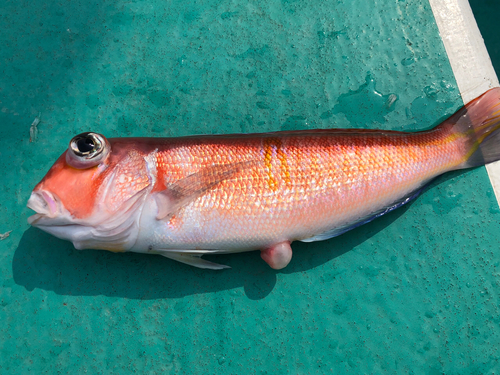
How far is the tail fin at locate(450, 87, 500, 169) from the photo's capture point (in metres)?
2.09

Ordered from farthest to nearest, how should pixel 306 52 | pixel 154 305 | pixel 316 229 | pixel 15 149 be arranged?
pixel 306 52
pixel 15 149
pixel 154 305
pixel 316 229

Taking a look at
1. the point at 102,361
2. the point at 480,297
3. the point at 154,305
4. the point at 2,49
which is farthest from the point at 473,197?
the point at 2,49

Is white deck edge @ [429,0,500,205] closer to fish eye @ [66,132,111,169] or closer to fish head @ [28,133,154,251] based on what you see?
fish head @ [28,133,154,251]

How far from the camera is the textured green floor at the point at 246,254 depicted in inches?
80.3

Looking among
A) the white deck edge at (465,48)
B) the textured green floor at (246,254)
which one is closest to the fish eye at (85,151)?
the textured green floor at (246,254)

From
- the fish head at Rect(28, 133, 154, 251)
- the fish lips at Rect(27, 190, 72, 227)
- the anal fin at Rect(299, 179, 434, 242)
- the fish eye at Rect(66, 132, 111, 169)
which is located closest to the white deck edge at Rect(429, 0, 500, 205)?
the anal fin at Rect(299, 179, 434, 242)

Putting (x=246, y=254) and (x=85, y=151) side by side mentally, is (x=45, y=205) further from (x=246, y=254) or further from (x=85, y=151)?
(x=246, y=254)

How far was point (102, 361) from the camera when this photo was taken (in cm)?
201

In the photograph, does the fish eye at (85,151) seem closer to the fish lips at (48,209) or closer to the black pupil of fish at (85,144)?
the black pupil of fish at (85,144)

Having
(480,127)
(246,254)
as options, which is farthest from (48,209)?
(480,127)

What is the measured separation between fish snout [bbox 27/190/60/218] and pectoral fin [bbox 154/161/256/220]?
480 mm

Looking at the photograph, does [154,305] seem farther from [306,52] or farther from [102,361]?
[306,52]

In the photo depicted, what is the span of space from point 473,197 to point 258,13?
1902 millimetres

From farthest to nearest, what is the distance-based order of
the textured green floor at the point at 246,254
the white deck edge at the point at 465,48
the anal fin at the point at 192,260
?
the white deck edge at the point at 465,48 → the textured green floor at the point at 246,254 → the anal fin at the point at 192,260
